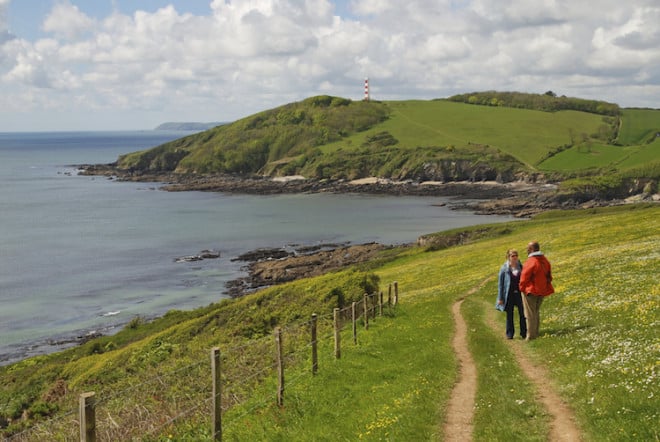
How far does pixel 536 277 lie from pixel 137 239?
103m

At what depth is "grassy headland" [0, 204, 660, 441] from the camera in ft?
44.0

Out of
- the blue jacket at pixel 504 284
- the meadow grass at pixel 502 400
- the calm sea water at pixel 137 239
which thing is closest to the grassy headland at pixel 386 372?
the meadow grass at pixel 502 400

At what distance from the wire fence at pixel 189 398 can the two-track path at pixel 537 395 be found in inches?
172

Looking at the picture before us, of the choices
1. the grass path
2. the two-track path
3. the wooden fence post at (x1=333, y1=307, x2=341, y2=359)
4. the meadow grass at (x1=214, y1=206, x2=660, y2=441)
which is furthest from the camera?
the wooden fence post at (x1=333, y1=307, x2=341, y2=359)

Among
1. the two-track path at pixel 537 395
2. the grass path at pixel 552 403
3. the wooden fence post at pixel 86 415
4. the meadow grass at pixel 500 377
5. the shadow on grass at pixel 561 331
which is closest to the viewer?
the wooden fence post at pixel 86 415

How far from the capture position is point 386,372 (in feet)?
60.8

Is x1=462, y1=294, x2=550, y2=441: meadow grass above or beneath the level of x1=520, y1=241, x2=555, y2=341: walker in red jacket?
beneath

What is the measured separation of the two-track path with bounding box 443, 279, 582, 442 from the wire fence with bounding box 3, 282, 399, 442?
4.36 meters

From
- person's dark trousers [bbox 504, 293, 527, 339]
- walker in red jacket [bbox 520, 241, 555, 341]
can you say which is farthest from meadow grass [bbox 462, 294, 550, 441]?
walker in red jacket [bbox 520, 241, 555, 341]

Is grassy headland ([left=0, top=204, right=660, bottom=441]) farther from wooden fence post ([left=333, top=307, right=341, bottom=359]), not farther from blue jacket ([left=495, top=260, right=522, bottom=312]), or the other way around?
blue jacket ([left=495, top=260, right=522, bottom=312])

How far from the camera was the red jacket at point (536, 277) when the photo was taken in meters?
20.8

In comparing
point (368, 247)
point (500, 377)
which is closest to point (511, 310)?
point (500, 377)

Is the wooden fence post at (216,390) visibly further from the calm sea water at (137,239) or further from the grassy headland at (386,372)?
the calm sea water at (137,239)

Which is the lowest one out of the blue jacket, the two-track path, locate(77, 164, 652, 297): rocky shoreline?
locate(77, 164, 652, 297): rocky shoreline
